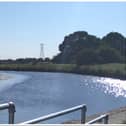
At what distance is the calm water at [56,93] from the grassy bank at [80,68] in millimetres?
38

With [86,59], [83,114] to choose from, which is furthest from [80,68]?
[83,114]

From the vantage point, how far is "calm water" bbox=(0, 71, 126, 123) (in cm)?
295

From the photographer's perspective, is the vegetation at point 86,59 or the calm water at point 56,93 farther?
the vegetation at point 86,59

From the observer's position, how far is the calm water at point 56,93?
2.95m

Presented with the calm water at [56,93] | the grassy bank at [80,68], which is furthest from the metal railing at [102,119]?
the grassy bank at [80,68]

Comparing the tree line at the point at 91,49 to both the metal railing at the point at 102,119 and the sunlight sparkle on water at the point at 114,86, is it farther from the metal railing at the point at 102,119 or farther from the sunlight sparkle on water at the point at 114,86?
the metal railing at the point at 102,119

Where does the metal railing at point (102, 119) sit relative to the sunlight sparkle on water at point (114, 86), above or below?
below

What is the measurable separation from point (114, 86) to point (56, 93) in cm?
42

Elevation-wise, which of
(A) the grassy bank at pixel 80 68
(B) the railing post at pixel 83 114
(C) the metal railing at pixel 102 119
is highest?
(A) the grassy bank at pixel 80 68

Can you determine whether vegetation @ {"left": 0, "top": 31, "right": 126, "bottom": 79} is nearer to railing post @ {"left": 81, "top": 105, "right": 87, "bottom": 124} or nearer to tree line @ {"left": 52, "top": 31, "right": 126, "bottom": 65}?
tree line @ {"left": 52, "top": 31, "right": 126, "bottom": 65}

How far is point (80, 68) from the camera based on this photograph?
317cm

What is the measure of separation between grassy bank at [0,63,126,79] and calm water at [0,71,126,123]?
0.04 m

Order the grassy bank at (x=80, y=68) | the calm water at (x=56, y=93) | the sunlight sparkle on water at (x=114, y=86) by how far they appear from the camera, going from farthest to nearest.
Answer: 1. the sunlight sparkle on water at (x=114, y=86)
2. the grassy bank at (x=80, y=68)
3. the calm water at (x=56, y=93)

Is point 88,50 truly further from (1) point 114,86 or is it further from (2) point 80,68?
(1) point 114,86
